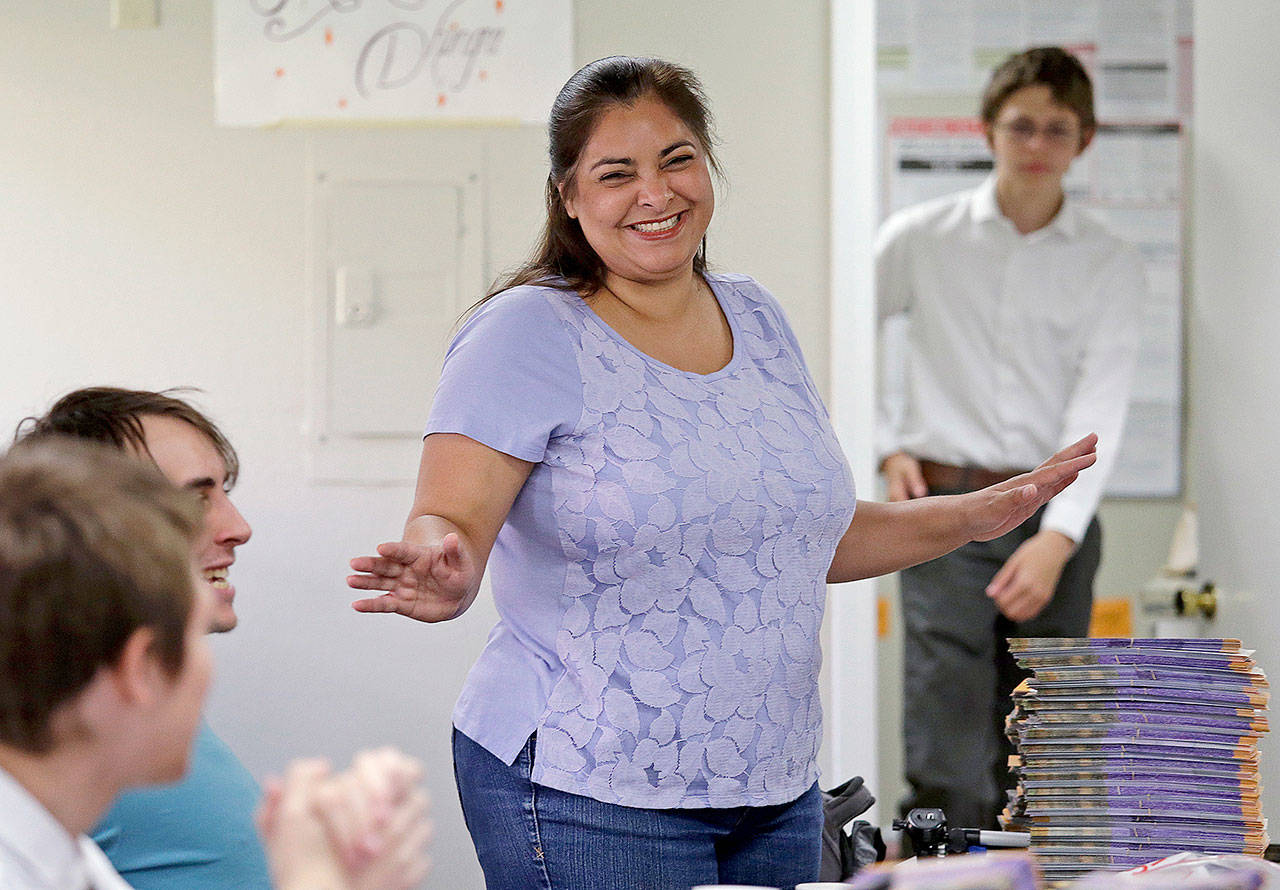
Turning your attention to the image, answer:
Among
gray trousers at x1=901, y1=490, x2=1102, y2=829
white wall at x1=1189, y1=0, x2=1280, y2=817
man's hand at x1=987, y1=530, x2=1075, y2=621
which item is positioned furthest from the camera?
gray trousers at x1=901, y1=490, x2=1102, y2=829

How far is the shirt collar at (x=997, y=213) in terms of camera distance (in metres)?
2.99

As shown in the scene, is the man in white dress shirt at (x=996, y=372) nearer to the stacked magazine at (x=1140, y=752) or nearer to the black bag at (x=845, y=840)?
the black bag at (x=845, y=840)

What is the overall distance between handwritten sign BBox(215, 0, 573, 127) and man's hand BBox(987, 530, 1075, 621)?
51.1 inches

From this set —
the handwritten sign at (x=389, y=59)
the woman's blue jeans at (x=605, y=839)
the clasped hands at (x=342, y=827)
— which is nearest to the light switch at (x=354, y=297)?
the handwritten sign at (x=389, y=59)

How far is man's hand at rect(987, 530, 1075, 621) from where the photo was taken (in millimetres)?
2637

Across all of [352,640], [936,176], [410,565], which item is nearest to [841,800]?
[410,565]

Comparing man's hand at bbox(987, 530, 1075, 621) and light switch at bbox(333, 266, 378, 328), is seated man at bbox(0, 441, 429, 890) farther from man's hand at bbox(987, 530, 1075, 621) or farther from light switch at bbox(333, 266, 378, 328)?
man's hand at bbox(987, 530, 1075, 621)

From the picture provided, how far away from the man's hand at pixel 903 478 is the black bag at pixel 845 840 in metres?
1.27

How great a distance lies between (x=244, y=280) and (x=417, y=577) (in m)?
1.26

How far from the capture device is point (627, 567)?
4.33 feet

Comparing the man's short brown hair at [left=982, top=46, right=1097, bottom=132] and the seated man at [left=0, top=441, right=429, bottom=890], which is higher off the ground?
the man's short brown hair at [left=982, top=46, right=1097, bottom=132]

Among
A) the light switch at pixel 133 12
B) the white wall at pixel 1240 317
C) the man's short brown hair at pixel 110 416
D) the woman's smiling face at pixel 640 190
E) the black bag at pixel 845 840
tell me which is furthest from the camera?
the light switch at pixel 133 12

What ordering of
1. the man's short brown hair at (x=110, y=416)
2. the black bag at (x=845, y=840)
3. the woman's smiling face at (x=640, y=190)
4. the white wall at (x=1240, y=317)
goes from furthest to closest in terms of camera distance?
1. the white wall at (x=1240, y=317)
2. the black bag at (x=845, y=840)
3. the woman's smiling face at (x=640, y=190)
4. the man's short brown hair at (x=110, y=416)

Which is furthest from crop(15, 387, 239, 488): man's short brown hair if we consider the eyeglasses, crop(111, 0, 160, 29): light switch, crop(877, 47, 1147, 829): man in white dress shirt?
the eyeglasses
